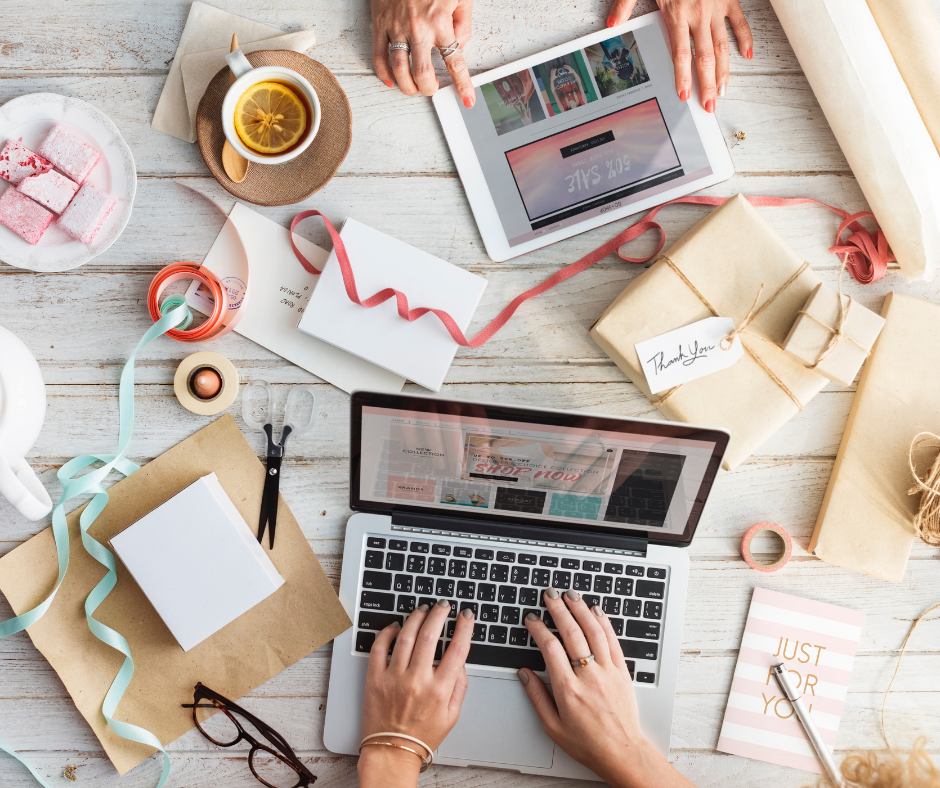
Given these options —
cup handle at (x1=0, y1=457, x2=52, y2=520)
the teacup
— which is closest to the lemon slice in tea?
the teacup

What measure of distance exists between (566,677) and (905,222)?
27.7 inches

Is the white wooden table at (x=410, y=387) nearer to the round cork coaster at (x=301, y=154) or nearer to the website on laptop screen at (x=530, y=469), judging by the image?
the round cork coaster at (x=301, y=154)

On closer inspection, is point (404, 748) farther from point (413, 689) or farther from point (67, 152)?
point (67, 152)

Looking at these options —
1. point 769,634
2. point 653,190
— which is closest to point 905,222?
point 653,190

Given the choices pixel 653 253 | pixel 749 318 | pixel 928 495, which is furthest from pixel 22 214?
pixel 928 495

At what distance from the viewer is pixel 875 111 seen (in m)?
0.77

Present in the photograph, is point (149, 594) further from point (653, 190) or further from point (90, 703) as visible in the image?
point (653, 190)

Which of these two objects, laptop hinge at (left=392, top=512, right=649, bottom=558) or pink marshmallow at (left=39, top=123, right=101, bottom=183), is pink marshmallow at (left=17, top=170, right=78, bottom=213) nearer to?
pink marshmallow at (left=39, top=123, right=101, bottom=183)

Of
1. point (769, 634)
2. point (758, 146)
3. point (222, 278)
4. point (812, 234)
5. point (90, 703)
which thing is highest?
point (758, 146)

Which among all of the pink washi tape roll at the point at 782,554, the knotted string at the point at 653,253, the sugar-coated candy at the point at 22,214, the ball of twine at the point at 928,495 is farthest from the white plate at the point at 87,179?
the ball of twine at the point at 928,495

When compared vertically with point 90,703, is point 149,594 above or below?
above

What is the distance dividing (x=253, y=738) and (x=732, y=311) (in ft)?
2.69

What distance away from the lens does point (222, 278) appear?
830mm

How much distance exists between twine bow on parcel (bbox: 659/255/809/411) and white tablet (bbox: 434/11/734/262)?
0.40 feet
